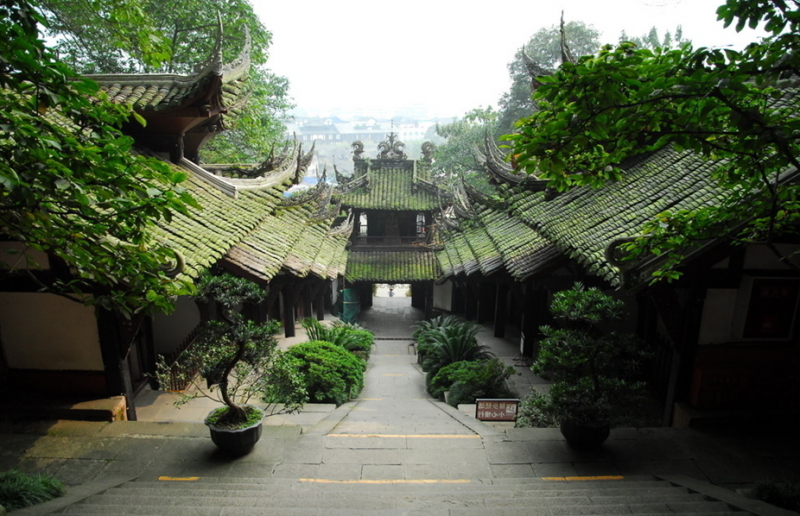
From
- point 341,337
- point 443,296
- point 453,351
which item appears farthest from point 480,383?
point 443,296

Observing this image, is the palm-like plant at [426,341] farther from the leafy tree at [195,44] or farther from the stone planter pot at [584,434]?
the leafy tree at [195,44]

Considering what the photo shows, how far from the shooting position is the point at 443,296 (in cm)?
2116

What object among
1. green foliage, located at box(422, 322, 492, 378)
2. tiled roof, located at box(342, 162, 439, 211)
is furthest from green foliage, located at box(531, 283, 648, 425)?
tiled roof, located at box(342, 162, 439, 211)

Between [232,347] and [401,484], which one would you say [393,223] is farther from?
[401,484]

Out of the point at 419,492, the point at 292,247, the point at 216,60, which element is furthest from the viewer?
the point at 292,247

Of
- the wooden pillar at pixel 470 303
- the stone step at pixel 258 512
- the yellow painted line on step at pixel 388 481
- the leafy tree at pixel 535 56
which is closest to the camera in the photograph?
the stone step at pixel 258 512

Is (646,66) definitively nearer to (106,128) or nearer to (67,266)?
(106,128)

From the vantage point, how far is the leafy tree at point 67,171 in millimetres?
2938

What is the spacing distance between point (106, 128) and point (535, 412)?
22.6 feet

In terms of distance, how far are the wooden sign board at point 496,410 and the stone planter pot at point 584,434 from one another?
4.38ft

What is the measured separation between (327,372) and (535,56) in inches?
1263

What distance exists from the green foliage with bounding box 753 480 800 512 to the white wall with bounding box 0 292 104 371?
8.29 metres

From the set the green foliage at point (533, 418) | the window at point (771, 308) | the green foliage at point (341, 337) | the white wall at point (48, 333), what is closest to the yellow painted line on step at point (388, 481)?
the green foliage at point (533, 418)

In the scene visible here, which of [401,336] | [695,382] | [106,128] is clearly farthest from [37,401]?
[401,336]
